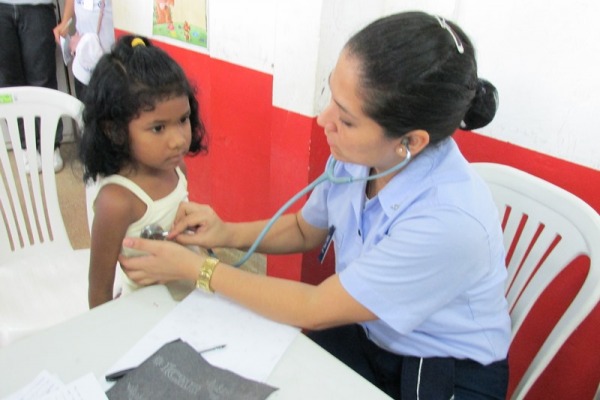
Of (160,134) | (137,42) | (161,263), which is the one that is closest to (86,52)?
(137,42)

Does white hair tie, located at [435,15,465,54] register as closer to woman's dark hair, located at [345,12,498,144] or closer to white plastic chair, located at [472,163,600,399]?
woman's dark hair, located at [345,12,498,144]

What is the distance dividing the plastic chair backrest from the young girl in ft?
0.99

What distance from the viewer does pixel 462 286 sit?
2.86ft

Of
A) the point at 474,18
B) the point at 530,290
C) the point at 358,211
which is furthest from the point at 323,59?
the point at 530,290

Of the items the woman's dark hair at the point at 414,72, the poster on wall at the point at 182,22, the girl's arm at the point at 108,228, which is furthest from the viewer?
the poster on wall at the point at 182,22

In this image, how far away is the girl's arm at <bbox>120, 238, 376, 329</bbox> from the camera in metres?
0.86

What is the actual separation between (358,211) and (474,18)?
0.75 metres

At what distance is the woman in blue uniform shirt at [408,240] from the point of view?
0.81 metres

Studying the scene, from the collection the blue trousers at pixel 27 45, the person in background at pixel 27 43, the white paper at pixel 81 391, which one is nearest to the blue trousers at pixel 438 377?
the white paper at pixel 81 391

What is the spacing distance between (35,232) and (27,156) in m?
0.23

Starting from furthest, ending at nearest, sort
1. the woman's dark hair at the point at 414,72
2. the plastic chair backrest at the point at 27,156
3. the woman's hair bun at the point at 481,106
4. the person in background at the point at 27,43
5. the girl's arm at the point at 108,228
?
the person in background at the point at 27,43
the plastic chair backrest at the point at 27,156
the girl's arm at the point at 108,228
the woman's hair bun at the point at 481,106
the woman's dark hair at the point at 414,72

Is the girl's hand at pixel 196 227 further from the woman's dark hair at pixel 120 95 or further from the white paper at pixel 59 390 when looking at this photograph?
the white paper at pixel 59 390

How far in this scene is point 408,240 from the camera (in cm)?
82

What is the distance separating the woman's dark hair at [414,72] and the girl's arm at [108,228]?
0.58m
